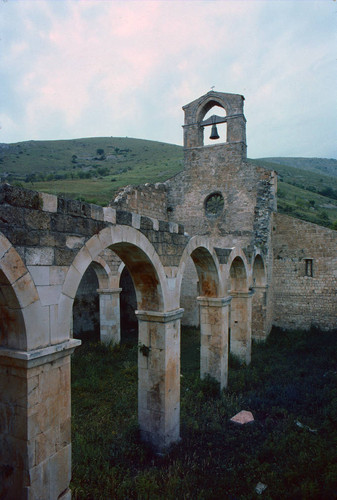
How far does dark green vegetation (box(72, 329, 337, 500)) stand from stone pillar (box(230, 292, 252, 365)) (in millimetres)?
522

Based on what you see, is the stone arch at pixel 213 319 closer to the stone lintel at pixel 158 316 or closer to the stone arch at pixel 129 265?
the stone lintel at pixel 158 316

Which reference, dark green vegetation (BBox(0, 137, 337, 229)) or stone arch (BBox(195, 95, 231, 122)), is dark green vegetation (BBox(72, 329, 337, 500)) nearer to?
stone arch (BBox(195, 95, 231, 122))

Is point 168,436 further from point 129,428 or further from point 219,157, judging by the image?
point 219,157

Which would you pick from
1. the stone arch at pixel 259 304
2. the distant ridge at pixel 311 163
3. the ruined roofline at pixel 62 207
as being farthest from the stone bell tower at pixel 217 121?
the distant ridge at pixel 311 163

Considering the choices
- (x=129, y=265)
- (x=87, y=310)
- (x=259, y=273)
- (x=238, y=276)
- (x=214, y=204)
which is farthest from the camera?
(x=214, y=204)

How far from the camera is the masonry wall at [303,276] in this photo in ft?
43.7

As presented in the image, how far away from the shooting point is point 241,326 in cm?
1046

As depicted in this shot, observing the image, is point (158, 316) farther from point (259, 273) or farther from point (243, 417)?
point (259, 273)

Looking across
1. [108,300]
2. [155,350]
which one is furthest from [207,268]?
[108,300]

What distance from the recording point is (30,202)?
3.52 meters

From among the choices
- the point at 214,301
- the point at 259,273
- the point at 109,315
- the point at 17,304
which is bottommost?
the point at 109,315

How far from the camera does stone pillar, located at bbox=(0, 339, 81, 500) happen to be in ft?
11.2

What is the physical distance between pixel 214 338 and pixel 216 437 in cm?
275

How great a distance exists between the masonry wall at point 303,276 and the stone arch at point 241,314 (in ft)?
14.1
